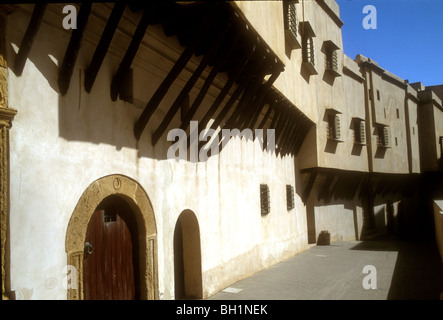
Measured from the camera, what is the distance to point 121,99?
5312mm

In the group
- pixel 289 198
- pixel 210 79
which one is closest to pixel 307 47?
pixel 289 198

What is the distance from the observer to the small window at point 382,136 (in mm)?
19703

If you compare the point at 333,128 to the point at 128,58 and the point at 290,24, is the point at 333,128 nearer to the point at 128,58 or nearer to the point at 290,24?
the point at 290,24

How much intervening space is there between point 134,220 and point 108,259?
716 millimetres

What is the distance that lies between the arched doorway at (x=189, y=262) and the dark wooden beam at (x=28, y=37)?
4.09 metres

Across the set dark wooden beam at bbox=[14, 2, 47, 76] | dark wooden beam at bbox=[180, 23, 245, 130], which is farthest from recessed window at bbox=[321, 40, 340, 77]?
dark wooden beam at bbox=[14, 2, 47, 76]

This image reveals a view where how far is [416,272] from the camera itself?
31.4ft

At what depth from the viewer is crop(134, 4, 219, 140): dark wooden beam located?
5121 millimetres

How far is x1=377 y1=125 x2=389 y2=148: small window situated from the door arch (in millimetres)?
16921

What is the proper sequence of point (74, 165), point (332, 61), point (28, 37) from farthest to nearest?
1. point (332, 61)
2. point (74, 165)
3. point (28, 37)

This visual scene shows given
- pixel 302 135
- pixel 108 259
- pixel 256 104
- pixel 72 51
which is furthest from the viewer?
pixel 302 135

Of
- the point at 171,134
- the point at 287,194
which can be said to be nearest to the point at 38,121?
the point at 171,134
